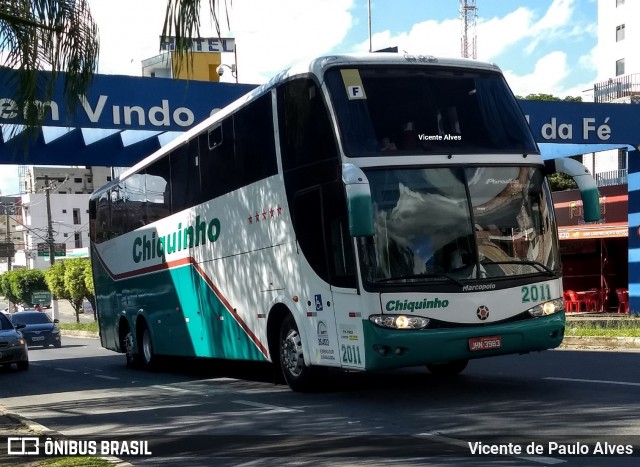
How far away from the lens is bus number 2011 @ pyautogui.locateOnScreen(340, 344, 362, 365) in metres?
11.2

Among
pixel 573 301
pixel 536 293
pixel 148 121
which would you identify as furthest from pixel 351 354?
pixel 573 301

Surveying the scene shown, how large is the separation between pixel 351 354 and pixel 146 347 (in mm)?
10216

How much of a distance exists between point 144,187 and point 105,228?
148 inches

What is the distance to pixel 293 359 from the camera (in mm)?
12953

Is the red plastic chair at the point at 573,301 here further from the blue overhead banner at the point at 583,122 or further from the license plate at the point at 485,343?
the license plate at the point at 485,343

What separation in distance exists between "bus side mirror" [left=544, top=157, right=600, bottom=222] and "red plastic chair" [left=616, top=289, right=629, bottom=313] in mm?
22565

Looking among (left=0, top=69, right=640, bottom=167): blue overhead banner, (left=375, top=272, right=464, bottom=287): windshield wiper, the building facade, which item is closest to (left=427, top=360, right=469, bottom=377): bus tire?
(left=375, top=272, right=464, bottom=287): windshield wiper

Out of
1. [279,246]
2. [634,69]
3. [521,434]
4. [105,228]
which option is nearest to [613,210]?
[105,228]

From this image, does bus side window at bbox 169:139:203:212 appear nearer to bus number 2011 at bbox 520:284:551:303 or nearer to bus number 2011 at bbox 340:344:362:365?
bus number 2011 at bbox 340:344:362:365

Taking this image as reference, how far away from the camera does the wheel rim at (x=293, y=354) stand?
1274 cm

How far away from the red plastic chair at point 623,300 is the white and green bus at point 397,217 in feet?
72.9

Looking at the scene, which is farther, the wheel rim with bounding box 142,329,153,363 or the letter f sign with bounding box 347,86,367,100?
the wheel rim with bounding box 142,329,153,363

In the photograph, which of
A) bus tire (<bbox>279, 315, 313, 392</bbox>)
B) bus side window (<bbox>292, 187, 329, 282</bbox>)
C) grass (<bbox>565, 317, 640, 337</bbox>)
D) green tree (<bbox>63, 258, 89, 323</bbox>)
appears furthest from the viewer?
green tree (<bbox>63, 258, 89, 323</bbox>)

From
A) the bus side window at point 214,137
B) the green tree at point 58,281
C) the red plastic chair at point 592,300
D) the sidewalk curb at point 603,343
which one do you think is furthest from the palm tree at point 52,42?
the green tree at point 58,281
